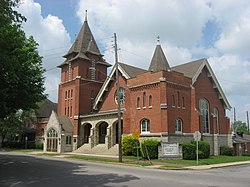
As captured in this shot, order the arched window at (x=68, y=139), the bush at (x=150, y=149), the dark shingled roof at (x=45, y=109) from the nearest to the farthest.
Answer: the bush at (x=150, y=149) < the arched window at (x=68, y=139) < the dark shingled roof at (x=45, y=109)

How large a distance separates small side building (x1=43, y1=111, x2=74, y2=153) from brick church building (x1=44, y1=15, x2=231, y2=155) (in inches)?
35.2

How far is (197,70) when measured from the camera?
39.3 metres

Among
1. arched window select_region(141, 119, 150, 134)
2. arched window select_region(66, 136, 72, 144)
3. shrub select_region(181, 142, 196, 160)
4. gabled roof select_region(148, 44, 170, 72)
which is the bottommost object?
shrub select_region(181, 142, 196, 160)

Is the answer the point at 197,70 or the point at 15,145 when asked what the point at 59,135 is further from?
the point at 197,70

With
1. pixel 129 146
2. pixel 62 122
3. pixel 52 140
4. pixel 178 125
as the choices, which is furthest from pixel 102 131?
pixel 178 125

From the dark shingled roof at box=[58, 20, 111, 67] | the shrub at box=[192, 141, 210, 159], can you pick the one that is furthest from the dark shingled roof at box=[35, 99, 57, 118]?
the shrub at box=[192, 141, 210, 159]

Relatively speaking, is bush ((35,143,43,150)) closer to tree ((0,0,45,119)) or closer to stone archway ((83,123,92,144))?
stone archway ((83,123,92,144))

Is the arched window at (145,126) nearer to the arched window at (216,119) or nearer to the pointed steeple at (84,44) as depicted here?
the arched window at (216,119)

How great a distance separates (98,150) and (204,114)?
15091mm

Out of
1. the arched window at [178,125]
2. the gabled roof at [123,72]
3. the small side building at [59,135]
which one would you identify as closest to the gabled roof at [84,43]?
the gabled roof at [123,72]

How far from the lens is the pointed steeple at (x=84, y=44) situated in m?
50.2

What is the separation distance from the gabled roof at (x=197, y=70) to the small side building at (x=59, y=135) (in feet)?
62.4

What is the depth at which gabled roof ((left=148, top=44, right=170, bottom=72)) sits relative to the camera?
40969mm

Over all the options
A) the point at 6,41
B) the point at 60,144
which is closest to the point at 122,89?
the point at 60,144
